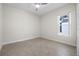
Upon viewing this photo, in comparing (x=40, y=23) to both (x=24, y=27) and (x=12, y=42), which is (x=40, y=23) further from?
(x=12, y=42)

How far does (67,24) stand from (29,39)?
2.38 m

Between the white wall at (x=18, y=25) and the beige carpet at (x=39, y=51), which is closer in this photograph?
the beige carpet at (x=39, y=51)

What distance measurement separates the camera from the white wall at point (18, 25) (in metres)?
3.32

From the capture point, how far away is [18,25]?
3793 millimetres

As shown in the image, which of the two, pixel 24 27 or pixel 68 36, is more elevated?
pixel 24 27

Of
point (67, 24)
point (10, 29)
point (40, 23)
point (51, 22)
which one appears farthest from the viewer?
point (51, 22)

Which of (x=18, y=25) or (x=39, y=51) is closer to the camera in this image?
(x=39, y=51)

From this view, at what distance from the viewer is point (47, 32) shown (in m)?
4.07

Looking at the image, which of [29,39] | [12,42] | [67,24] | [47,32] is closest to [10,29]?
[12,42]

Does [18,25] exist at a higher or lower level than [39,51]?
higher

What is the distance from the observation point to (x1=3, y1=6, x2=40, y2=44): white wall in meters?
3.32

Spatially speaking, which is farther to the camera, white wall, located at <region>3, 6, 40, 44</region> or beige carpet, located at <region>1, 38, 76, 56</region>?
white wall, located at <region>3, 6, 40, 44</region>

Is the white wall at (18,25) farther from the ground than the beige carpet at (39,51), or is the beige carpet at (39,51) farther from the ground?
the white wall at (18,25)

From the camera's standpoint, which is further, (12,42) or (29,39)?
(29,39)
